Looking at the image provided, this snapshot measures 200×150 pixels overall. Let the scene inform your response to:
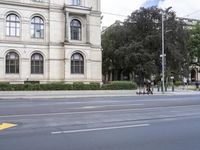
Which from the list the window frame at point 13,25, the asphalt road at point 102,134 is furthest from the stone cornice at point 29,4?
the asphalt road at point 102,134

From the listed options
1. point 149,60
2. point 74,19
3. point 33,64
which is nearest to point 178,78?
point 149,60

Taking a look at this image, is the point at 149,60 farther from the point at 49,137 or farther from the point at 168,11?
the point at 49,137

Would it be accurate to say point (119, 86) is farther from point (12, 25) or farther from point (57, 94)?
point (12, 25)

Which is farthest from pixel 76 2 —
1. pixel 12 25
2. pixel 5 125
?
pixel 5 125

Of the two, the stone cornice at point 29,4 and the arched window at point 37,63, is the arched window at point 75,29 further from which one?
the arched window at point 37,63

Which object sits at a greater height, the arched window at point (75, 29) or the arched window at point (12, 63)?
the arched window at point (75, 29)

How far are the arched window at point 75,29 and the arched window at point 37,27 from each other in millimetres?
4359

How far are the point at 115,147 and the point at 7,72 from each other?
36.0 meters

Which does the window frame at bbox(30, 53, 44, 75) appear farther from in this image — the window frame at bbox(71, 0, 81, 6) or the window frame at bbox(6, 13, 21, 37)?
the window frame at bbox(71, 0, 81, 6)

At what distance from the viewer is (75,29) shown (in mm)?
44500

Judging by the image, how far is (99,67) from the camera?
151 ft

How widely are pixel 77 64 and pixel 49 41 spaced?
519 cm

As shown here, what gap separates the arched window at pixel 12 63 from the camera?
40.7m

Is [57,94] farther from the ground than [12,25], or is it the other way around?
[12,25]
